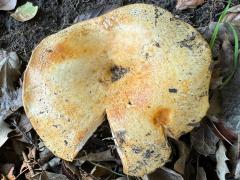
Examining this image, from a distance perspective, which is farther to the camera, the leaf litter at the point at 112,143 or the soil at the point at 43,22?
the soil at the point at 43,22

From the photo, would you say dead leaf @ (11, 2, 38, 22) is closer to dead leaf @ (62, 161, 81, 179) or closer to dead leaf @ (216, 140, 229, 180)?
dead leaf @ (62, 161, 81, 179)

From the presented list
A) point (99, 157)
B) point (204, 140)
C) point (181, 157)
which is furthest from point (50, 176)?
point (204, 140)

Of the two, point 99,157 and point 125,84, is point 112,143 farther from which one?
point 125,84

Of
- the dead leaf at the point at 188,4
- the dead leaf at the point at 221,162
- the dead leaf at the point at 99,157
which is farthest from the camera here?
the dead leaf at the point at 188,4

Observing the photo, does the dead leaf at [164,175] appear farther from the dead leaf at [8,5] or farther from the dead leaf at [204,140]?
the dead leaf at [8,5]

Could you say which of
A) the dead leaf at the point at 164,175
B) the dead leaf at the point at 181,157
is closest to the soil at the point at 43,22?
the dead leaf at the point at 181,157

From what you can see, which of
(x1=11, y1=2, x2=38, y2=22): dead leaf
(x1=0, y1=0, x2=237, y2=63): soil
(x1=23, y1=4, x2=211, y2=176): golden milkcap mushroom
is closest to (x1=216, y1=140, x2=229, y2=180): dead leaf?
(x1=23, y1=4, x2=211, y2=176): golden milkcap mushroom

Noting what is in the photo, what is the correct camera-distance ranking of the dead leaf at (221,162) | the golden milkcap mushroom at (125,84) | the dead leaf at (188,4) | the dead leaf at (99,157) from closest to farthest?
the golden milkcap mushroom at (125,84)
the dead leaf at (221,162)
the dead leaf at (99,157)
the dead leaf at (188,4)
